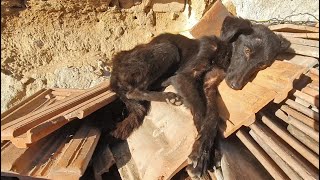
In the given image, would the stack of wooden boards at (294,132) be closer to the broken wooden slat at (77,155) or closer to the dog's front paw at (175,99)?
the dog's front paw at (175,99)

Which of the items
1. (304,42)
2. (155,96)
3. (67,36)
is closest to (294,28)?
(304,42)

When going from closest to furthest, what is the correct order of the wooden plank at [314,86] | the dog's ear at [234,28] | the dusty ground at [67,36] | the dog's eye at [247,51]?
the wooden plank at [314,86]
the dog's eye at [247,51]
the dog's ear at [234,28]
the dusty ground at [67,36]

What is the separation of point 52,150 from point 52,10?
290 centimetres

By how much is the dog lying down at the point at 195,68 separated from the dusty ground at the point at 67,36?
1789 mm

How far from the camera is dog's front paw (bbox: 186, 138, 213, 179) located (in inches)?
106

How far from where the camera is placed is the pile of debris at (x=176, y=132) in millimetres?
2357

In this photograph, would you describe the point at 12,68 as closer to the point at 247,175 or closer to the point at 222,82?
the point at 222,82

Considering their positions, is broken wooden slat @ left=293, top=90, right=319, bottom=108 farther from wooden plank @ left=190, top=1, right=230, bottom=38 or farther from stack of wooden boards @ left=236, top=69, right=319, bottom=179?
wooden plank @ left=190, top=1, right=230, bottom=38

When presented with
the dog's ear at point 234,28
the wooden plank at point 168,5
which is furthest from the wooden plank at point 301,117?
the wooden plank at point 168,5

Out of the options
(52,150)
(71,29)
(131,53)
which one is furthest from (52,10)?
(52,150)

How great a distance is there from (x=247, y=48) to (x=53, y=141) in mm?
1982

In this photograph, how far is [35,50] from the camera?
504 centimetres

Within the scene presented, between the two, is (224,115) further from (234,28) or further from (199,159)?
(234,28)

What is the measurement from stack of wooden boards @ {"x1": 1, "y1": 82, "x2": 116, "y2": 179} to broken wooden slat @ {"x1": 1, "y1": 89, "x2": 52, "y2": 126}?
19 millimetres
